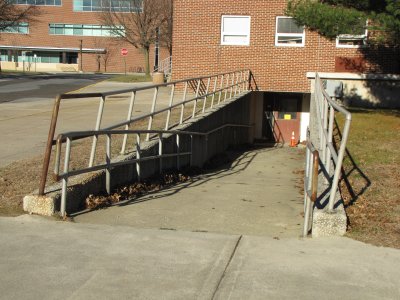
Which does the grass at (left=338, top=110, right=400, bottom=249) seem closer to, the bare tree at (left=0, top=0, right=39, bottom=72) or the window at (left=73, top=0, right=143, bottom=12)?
the bare tree at (left=0, top=0, right=39, bottom=72)

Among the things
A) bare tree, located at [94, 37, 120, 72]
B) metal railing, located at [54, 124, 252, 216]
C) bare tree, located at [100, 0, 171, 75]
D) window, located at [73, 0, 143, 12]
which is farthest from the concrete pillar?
metal railing, located at [54, 124, 252, 216]

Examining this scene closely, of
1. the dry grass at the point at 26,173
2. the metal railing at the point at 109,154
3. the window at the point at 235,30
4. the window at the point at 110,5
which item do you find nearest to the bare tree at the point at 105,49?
the window at the point at 110,5

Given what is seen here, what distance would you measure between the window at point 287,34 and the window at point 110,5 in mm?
28113

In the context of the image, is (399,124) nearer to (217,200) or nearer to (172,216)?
(217,200)

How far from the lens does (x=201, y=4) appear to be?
80.6 ft

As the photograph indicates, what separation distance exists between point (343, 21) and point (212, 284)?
11.5 metres

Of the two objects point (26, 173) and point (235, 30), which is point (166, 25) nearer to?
point (235, 30)

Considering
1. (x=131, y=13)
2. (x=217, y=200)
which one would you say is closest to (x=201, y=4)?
(x=217, y=200)

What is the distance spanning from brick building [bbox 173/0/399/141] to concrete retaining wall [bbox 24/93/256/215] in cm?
194

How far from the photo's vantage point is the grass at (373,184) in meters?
5.82

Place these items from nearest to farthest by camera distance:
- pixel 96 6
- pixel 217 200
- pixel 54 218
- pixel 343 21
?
pixel 54 218, pixel 217 200, pixel 343 21, pixel 96 6

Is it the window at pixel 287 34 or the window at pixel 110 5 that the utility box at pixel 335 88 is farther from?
the window at pixel 110 5

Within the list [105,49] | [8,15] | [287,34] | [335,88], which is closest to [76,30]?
[105,49]

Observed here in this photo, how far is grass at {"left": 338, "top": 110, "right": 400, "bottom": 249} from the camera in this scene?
5820mm
